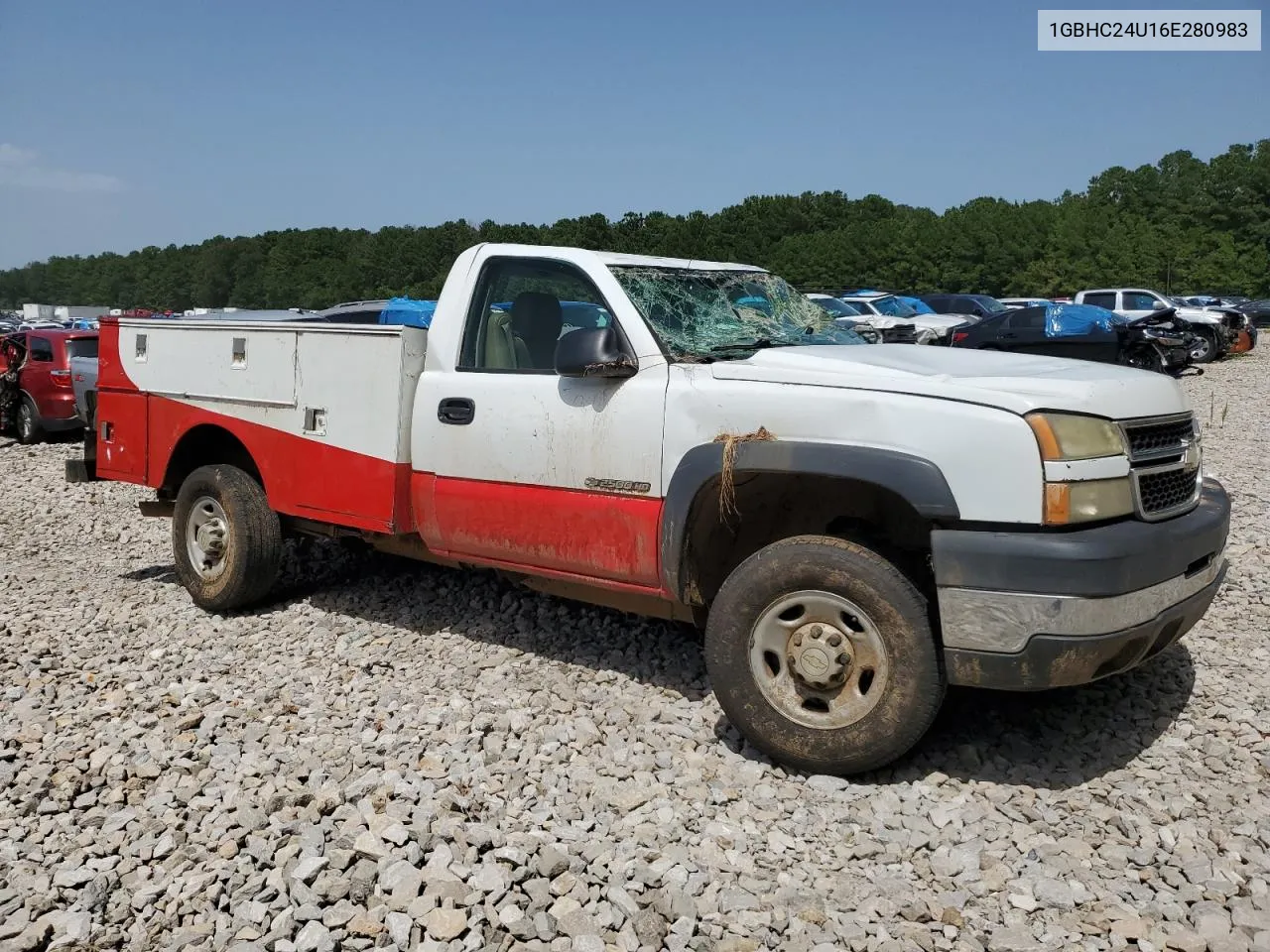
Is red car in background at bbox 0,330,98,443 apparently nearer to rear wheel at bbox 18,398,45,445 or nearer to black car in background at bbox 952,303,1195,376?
rear wheel at bbox 18,398,45,445

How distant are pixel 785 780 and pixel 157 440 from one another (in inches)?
168

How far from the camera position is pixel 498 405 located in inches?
188

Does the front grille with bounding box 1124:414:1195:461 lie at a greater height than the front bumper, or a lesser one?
greater

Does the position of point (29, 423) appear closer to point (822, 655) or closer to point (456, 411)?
point (456, 411)

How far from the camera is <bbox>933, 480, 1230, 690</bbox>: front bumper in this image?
3.49 meters

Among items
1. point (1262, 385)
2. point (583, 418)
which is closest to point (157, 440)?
point (583, 418)

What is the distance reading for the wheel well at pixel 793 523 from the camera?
13.2 feet

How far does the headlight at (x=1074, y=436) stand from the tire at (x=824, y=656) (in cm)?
67

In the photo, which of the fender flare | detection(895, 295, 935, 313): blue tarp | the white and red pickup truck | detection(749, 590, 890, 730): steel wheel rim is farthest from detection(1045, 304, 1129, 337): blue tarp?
detection(749, 590, 890, 730): steel wheel rim

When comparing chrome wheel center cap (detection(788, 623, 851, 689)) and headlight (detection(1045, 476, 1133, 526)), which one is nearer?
headlight (detection(1045, 476, 1133, 526))

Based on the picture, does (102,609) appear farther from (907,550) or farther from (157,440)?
(907,550)

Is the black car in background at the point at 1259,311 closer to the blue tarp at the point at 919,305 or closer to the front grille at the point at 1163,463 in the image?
the blue tarp at the point at 919,305

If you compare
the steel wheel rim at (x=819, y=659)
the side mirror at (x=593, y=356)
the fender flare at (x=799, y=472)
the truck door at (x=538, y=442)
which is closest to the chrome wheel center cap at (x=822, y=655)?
the steel wheel rim at (x=819, y=659)

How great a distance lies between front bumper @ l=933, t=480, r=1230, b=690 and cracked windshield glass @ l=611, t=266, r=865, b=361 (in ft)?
4.60
